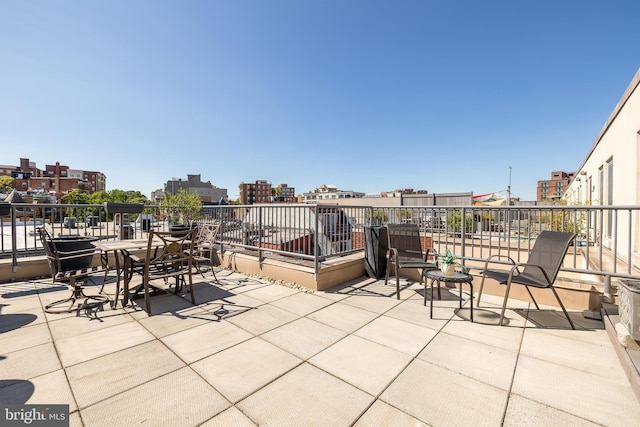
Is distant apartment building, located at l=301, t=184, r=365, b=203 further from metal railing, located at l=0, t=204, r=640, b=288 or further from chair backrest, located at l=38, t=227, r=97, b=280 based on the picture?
chair backrest, located at l=38, t=227, r=97, b=280

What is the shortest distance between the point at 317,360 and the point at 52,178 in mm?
100118

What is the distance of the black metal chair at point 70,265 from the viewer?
3.26 meters

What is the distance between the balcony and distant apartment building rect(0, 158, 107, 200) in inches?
2974

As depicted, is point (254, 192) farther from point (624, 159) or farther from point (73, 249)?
point (624, 159)

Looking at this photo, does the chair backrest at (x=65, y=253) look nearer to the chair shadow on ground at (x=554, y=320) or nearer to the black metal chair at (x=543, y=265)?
the black metal chair at (x=543, y=265)

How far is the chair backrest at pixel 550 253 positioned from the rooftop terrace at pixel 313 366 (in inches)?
21.4

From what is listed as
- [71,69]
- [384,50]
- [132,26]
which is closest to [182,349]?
[132,26]

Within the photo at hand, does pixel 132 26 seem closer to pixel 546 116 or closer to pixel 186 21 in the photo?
pixel 186 21

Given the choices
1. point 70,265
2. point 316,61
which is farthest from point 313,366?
point 316,61

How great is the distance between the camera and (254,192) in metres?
110

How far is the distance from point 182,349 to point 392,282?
3554 mm

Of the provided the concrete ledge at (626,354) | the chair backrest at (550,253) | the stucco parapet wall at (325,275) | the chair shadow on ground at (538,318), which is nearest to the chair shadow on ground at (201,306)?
the stucco parapet wall at (325,275)

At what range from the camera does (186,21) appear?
25.2 ft

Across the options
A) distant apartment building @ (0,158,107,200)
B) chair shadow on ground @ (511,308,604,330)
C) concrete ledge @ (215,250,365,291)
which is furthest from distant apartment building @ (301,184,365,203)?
chair shadow on ground @ (511,308,604,330)
